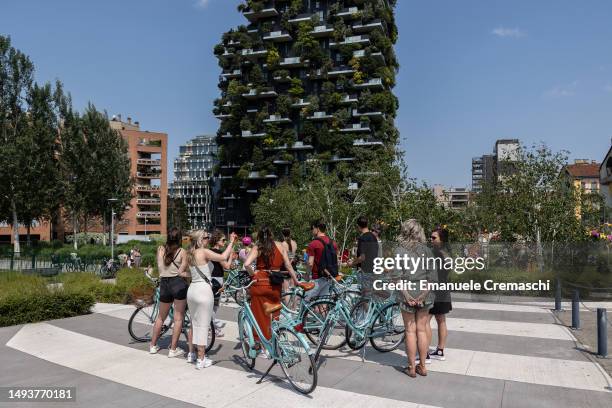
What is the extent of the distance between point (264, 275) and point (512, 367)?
3.90 metres

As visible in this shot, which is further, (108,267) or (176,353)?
(108,267)

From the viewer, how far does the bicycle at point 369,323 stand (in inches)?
304

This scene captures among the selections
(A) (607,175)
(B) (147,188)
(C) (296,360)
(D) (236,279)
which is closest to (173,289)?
(C) (296,360)

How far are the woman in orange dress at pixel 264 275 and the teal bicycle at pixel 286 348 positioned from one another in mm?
79

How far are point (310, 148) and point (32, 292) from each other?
54501 mm

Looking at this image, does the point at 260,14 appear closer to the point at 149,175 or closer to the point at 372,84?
the point at 372,84

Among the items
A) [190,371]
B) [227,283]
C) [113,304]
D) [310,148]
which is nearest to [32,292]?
[113,304]

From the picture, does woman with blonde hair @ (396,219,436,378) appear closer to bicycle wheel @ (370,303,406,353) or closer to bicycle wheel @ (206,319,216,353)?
bicycle wheel @ (370,303,406,353)

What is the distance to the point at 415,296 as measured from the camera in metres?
6.61


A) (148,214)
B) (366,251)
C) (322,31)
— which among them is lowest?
(366,251)

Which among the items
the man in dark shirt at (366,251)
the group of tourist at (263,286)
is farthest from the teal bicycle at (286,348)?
the man in dark shirt at (366,251)

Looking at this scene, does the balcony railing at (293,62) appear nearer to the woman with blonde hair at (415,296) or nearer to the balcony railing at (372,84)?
the balcony railing at (372,84)

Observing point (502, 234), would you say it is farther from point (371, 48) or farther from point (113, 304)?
point (371, 48)

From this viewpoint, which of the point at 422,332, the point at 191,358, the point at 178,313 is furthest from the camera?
the point at 178,313
